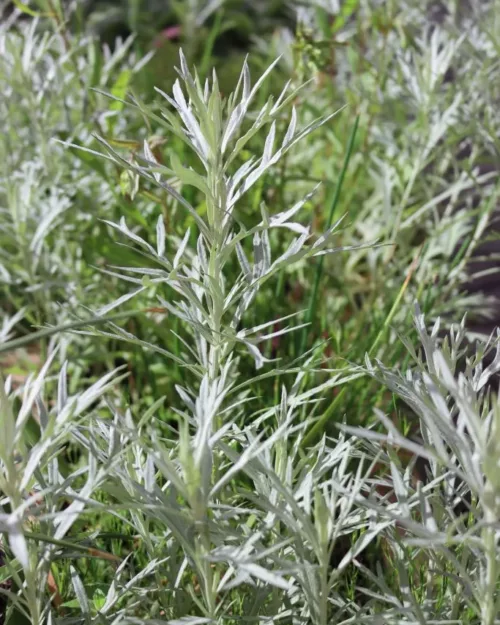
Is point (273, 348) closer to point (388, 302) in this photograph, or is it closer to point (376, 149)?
Result: point (388, 302)

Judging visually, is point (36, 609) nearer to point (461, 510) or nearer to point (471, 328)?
point (461, 510)

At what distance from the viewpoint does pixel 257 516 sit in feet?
2.12

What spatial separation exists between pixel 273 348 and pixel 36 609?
2.07 feet

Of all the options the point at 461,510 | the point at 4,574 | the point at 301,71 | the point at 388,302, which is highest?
the point at 301,71

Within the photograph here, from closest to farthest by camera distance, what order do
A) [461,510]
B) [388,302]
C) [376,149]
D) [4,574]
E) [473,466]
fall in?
[473,466] → [4,574] → [461,510] → [388,302] → [376,149]

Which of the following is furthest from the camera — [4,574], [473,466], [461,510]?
[461,510]

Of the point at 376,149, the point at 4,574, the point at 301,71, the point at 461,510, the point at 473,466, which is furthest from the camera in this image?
the point at 376,149

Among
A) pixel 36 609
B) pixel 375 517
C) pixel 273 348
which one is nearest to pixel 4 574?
pixel 36 609

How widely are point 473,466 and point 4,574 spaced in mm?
380

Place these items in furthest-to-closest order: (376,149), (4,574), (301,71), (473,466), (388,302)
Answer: (376,149) < (388,302) < (301,71) < (4,574) < (473,466)

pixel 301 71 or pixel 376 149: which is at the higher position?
pixel 301 71

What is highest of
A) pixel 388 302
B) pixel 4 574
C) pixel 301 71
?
pixel 301 71

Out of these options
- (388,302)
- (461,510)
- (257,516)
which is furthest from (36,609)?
(388,302)

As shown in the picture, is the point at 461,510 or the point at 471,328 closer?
the point at 461,510
